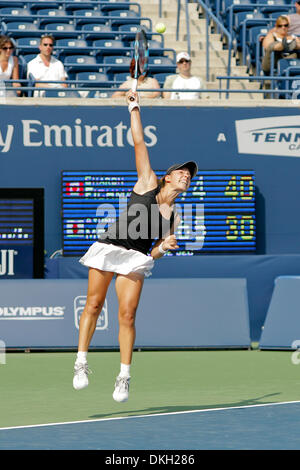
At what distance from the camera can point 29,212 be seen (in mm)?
15242

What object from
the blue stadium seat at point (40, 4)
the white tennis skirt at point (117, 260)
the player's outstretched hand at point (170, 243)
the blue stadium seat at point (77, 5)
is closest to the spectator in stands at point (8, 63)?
the blue stadium seat at point (40, 4)

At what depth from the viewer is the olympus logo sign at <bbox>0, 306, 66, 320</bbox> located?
13711mm

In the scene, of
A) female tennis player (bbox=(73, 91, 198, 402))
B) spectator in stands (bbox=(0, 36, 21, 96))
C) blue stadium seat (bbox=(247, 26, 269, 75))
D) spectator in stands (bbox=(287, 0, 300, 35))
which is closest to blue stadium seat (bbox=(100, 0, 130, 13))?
blue stadium seat (bbox=(247, 26, 269, 75))

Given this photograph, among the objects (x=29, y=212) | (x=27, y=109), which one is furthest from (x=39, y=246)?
(x=27, y=109)

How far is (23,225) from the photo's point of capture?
50.0ft

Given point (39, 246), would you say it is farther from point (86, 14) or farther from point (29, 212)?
point (86, 14)

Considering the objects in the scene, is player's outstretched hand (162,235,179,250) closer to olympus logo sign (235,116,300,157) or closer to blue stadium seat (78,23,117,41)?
olympus logo sign (235,116,300,157)

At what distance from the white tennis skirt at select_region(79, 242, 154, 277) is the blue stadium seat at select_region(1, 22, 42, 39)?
10.9m

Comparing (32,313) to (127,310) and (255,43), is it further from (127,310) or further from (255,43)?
(255,43)

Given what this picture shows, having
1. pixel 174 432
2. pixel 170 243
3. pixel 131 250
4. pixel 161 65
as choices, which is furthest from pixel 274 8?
pixel 174 432

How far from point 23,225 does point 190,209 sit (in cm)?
286

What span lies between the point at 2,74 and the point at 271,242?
5.47 metres

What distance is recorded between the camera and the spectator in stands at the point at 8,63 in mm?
16125

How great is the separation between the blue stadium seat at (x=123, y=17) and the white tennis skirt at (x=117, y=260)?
12045mm
